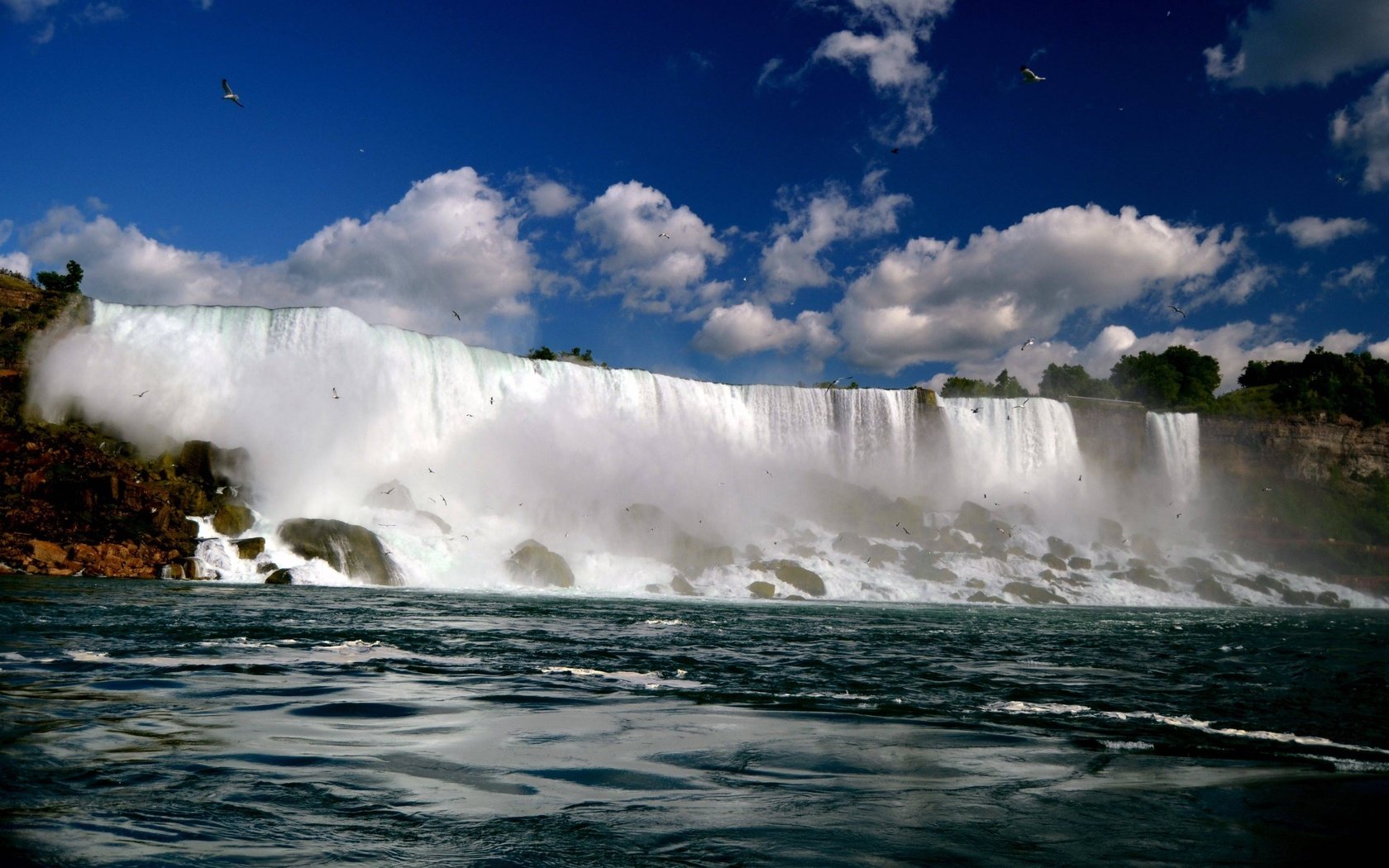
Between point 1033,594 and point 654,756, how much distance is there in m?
38.3

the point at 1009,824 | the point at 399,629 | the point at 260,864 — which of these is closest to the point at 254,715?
the point at 260,864

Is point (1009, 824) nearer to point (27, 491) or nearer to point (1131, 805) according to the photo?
point (1131, 805)

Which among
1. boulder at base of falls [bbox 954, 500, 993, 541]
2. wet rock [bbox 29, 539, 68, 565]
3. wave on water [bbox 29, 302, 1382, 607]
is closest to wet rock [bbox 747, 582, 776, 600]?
wave on water [bbox 29, 302, 1382, 607]

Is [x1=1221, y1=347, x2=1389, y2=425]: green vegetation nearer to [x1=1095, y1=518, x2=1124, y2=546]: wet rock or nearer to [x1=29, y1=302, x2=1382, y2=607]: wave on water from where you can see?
[x1=29, y1=302, x2=1382, y2=607]: wave on water

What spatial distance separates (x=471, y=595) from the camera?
24406 millimetres

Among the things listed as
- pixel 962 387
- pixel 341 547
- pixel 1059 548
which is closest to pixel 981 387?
pixel 962 387

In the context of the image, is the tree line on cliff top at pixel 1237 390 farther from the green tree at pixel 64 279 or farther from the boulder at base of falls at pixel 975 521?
the green tree at pixel 64 279

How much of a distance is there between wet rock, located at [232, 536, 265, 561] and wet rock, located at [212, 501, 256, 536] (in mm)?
1382

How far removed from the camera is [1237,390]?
68562 millimetres

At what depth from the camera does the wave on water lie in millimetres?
32969

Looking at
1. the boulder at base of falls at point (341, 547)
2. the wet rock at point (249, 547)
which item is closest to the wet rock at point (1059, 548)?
the boulder at base of falls at point (341, 547)

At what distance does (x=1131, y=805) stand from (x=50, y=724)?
5.24 metres

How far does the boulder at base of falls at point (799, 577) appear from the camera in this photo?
117 feet

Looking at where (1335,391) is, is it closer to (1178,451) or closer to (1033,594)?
(1178,451)
